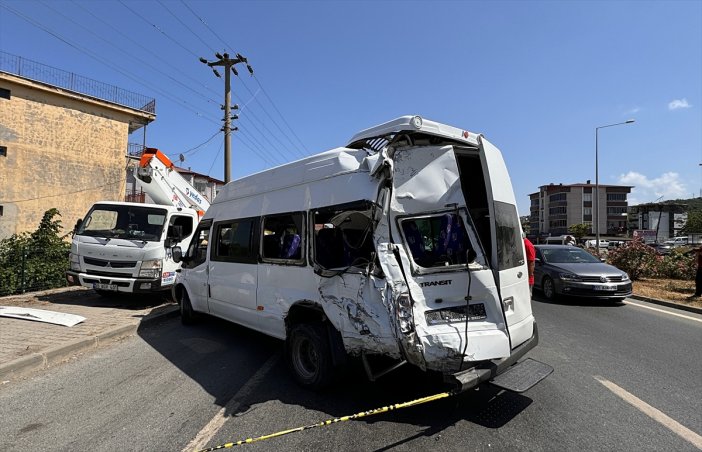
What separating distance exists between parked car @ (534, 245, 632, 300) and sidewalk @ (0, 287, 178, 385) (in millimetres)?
9224

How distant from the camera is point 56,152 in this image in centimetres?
2209

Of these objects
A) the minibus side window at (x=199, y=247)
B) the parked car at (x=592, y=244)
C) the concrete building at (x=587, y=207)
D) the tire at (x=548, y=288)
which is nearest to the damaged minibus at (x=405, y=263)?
the minibus side window at (x=199, y=247)

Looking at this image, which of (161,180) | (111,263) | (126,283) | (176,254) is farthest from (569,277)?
(161,180)

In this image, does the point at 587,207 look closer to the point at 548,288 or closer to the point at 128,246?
the point at 548,288

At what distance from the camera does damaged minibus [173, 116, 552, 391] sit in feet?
11.8

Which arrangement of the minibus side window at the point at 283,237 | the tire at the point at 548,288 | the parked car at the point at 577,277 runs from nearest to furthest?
the minibus side window at the point at 283,237, the parked car at the point at 577,277, the tire at the point at 548,288

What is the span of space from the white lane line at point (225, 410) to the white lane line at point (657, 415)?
3.90 metres

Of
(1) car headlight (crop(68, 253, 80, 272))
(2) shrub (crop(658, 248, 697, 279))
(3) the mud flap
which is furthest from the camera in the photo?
(2) shrub (crop(658, 248, 697, 279))

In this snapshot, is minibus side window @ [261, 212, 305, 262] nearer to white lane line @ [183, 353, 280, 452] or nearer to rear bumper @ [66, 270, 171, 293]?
white lane line @ [183, 353, 280, 452]

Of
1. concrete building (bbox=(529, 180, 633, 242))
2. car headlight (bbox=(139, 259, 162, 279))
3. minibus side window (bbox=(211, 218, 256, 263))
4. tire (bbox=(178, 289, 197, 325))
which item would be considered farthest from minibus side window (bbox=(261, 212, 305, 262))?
concrete building (bbox=(529, 180, 633, 242))

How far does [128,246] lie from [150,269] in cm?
69

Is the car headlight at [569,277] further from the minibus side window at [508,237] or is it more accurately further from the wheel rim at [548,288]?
the minibus side window at [508,237]

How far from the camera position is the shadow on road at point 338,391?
3.78 m

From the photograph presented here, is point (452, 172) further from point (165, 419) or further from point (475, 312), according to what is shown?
point (165, 419)
